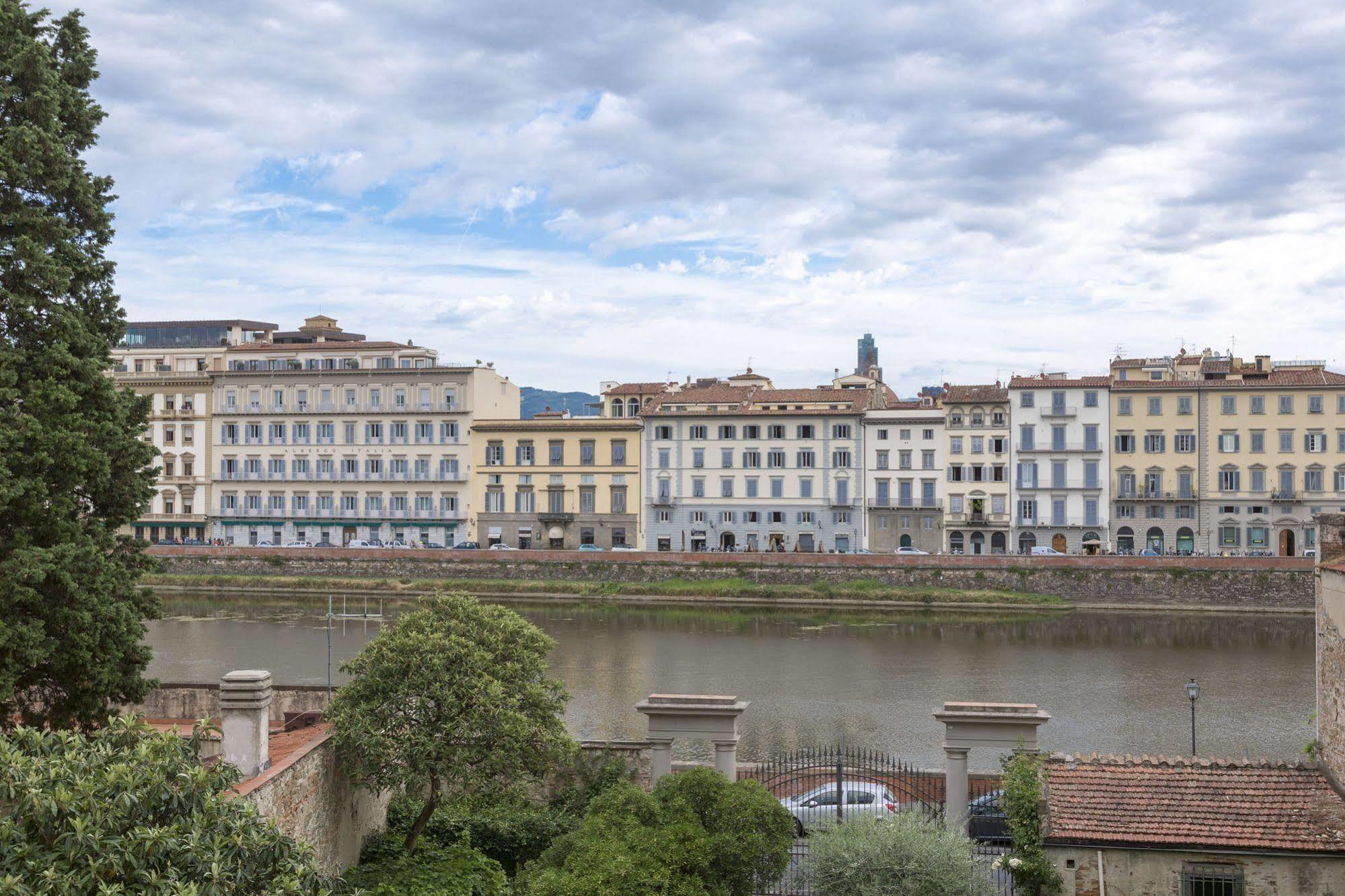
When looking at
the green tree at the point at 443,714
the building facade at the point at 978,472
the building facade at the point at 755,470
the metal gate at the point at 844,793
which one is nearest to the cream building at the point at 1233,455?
the building facade at the point at 978,472

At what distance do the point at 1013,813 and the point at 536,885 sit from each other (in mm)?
5758

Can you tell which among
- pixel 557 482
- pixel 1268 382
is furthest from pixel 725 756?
pixel 1268 382

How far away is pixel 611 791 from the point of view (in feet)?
49.1

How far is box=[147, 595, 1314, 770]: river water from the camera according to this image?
1104 inches

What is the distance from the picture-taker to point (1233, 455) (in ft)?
199

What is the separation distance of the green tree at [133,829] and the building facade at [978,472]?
55950mm

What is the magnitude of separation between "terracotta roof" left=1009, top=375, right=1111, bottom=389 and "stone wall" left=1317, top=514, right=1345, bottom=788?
47.2 meters

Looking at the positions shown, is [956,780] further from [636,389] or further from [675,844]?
[636,389]

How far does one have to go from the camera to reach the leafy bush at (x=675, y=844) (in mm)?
12930

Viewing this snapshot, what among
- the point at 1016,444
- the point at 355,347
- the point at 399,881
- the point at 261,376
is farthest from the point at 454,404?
the point at 399,881

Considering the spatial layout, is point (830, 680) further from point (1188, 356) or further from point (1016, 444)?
point (1188, 356)

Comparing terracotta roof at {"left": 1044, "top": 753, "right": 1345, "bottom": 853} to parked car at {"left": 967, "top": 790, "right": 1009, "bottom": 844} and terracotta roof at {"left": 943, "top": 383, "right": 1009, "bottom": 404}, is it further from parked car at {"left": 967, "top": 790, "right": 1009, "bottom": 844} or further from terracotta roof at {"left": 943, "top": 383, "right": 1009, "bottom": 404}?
terracotta roof at {"left": 943, "top": 383, "right": 1009, "bottom": 404}

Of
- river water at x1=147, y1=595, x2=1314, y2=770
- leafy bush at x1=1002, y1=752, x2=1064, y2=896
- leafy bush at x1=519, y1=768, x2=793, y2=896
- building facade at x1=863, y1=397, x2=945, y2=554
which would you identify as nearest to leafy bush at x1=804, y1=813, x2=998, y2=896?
leafy bush at x1=1002, y1=752, x2=1064, y2=896

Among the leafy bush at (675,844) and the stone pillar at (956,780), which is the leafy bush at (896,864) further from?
the stone pillar at (956,780)
